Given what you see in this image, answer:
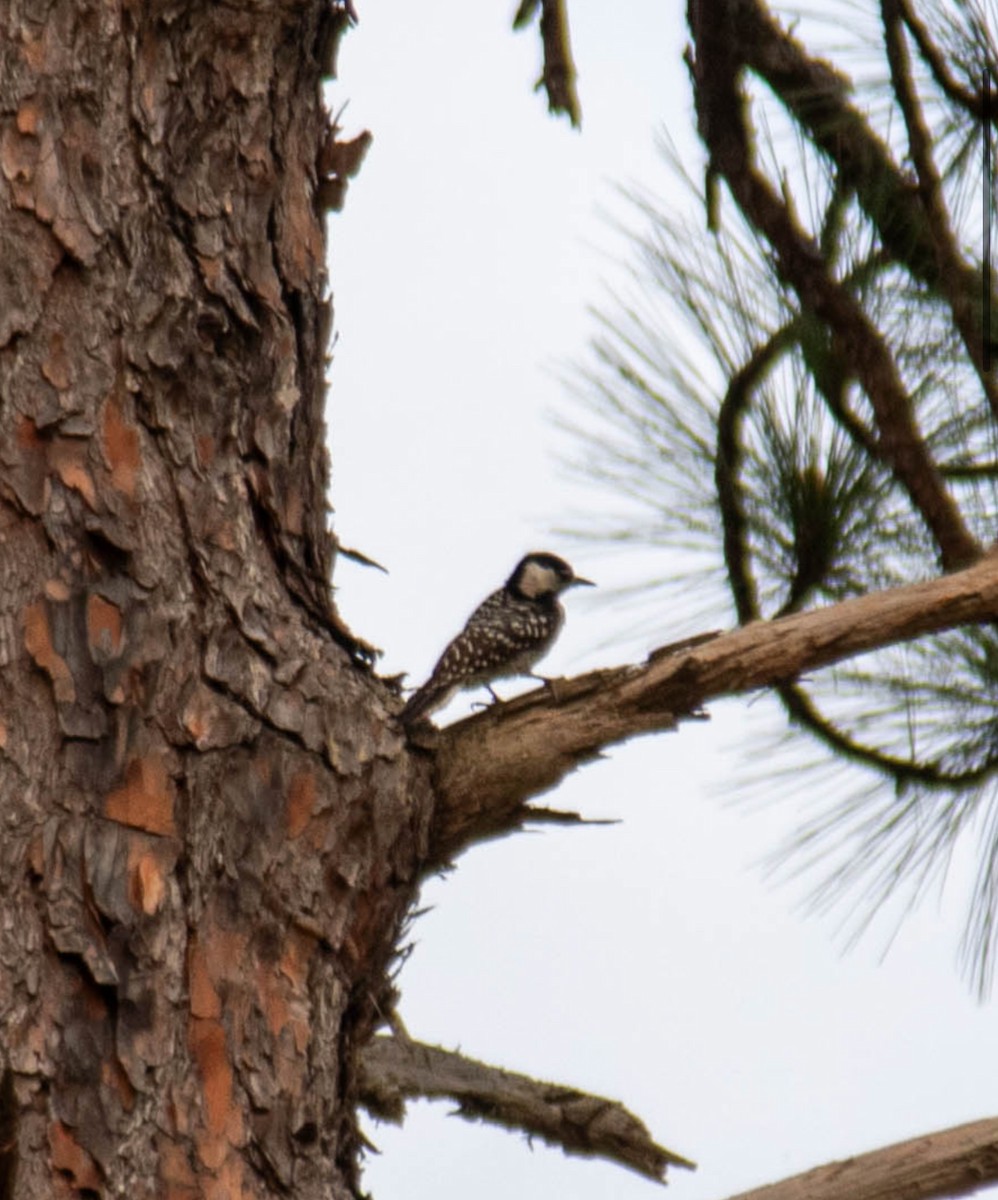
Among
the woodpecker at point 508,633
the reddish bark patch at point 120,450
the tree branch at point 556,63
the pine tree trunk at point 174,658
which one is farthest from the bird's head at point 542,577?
the reddish bark patch at point 120,450

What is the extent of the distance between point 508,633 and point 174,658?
2.08 m

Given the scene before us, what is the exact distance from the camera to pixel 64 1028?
7.08 ft

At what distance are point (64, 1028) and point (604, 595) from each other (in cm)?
144

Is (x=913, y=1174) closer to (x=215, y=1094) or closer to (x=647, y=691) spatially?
(x=647, y=691)

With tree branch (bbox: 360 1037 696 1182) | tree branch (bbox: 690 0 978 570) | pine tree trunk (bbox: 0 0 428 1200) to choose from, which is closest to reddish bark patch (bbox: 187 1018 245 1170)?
pine tree trunk (bbox: 0 0 428 1200)

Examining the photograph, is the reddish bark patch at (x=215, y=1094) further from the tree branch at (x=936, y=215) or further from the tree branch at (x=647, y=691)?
the tree branch at (x=936, y=215)

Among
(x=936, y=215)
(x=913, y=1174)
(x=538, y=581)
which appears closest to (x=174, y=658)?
(x=913, y=1174)

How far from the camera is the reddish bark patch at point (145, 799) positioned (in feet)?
7.52

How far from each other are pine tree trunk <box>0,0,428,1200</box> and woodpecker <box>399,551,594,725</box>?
4.27ft

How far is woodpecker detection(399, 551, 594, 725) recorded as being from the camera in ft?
13.7

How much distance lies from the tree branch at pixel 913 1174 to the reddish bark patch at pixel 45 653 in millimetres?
1041

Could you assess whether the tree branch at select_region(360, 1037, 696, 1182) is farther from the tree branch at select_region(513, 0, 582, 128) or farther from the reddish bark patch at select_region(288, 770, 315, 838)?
the tree branch at select_region(513, 0, 582, 128)

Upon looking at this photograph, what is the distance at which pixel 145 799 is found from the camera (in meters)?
2.31

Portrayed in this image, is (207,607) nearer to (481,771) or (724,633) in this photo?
(481,771)
